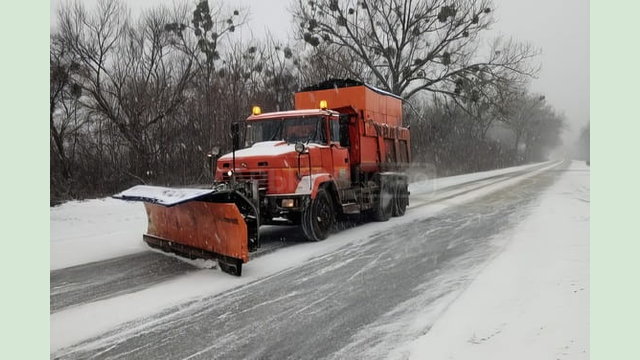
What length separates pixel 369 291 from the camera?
5.60 m

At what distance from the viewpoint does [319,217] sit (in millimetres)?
8984

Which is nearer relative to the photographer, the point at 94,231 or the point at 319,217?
the point at 319,217

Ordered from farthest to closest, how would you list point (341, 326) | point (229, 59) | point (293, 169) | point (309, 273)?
point (229, 59)
point (293, 169)
point (309, 273)
point (341, 326)

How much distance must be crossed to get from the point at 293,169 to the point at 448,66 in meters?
21.4

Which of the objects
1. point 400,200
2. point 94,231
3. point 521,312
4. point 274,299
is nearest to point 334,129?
point 400,200

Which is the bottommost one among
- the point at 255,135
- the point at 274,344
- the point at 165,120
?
the point at 274,344

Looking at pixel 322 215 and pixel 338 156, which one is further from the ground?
pixel 338 156

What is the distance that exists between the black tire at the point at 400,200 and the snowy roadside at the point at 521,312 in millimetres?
4881

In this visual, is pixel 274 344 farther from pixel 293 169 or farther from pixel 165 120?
pixel 165 120

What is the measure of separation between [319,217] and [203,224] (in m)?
2.45

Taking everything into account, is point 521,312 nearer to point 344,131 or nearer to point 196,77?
point 344,131

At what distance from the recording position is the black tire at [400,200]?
1262 centimetres

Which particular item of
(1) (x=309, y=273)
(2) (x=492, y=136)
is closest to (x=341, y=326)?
(1) (x=309, y=273)

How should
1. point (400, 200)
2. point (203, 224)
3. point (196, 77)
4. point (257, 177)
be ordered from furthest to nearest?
point (196, 77) → point (400, 200) → point (257, 177) → point (203, 224)
